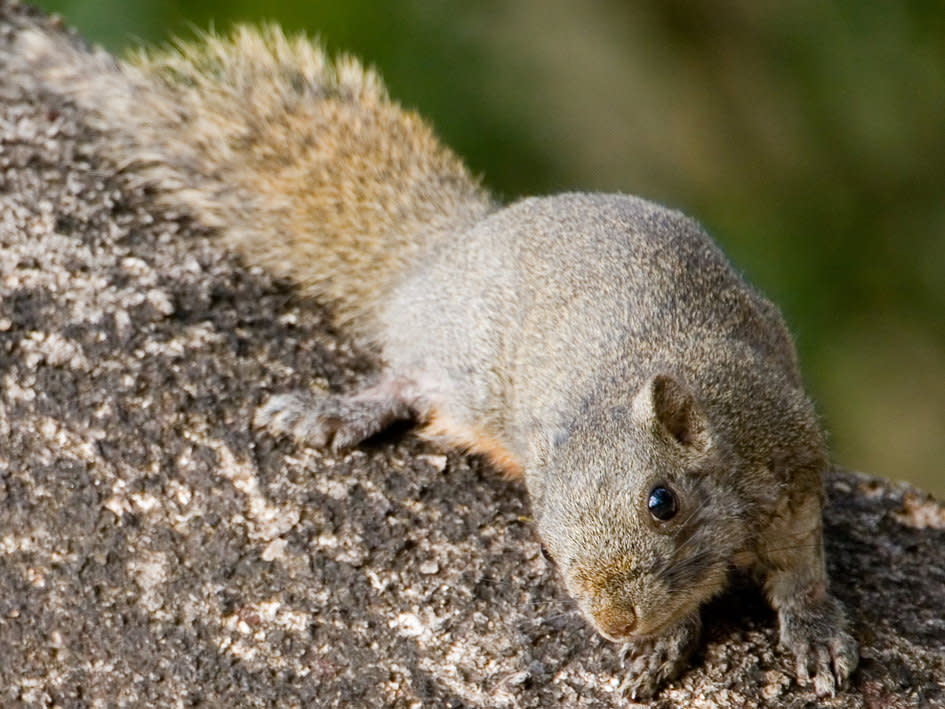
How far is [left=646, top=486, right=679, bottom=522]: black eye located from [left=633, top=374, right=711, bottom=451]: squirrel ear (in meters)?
0.14

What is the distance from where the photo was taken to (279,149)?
3896 millimetres

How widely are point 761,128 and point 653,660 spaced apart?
382 centimetres

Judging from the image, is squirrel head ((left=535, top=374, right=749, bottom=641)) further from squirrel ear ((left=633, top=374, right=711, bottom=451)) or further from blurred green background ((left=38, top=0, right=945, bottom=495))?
blurred green background ((left=38, top=0, right=945, bottom=495))

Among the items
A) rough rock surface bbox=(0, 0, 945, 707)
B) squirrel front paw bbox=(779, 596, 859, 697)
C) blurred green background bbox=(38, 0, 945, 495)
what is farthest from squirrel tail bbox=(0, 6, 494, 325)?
A: squirrel front paw bbox=(779, 596, 859, 697)

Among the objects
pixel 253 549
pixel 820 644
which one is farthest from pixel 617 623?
pixel 253 549

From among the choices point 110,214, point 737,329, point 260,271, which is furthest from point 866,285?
point 110,214

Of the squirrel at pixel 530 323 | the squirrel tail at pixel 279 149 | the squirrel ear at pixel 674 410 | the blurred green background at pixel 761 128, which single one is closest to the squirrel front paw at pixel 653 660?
the squirrel at pixel 530 323

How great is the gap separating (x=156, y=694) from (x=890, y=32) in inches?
161

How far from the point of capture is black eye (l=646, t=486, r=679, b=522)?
2.49m

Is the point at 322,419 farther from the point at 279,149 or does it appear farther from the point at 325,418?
the point at 279,149

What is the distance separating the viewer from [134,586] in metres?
2.61

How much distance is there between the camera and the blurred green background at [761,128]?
17.3ft

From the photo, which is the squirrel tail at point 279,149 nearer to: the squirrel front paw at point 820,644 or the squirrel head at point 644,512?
the squirrel head at point 644,512

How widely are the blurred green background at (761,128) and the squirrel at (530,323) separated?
3.66 ft
